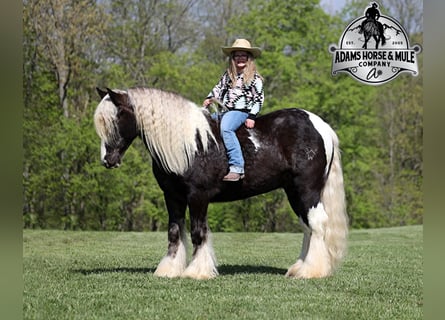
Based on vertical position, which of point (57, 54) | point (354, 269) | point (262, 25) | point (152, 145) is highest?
point (262, 25)

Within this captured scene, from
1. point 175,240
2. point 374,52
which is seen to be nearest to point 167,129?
point 175,240

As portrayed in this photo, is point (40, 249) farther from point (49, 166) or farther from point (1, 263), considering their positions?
point (1, 263)

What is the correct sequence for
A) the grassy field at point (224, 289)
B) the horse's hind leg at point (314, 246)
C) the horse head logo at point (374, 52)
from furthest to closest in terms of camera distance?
the horse head logo at point (374, 52) < the horse's hind leg at point (314, 246) < the grassy field at point (224, 289)

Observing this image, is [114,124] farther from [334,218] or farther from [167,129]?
[334,218]

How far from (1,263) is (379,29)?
792 centimetres

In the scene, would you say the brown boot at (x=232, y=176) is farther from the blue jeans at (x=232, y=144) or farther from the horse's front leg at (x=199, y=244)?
the horse's front leg at (x=199, y=244)

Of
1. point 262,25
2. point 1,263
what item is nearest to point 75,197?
point 262,25

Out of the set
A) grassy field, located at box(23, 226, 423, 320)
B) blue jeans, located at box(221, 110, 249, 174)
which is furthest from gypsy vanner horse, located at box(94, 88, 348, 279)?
grassy field, located at box(23, 226, 423, 320)

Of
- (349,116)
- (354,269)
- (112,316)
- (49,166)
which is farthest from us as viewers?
(349,116)

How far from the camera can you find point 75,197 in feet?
54.2

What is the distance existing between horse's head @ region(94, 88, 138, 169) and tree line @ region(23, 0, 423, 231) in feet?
31.9

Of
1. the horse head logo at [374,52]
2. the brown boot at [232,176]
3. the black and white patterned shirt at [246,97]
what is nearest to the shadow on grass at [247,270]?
the brown boot at [232,176]

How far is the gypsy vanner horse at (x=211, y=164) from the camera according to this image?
6266 mm

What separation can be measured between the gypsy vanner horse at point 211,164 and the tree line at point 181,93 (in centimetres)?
975
